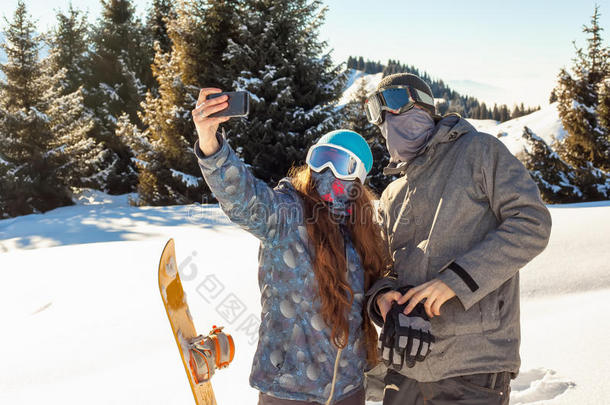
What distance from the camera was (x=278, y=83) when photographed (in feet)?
36.1

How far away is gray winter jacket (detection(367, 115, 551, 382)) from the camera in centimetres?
151

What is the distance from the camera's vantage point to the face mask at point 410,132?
6.14 feet

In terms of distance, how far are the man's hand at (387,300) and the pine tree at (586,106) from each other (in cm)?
1784

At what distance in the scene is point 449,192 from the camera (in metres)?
1.67

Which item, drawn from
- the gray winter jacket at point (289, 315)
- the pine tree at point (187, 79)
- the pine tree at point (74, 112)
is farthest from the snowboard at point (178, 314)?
the pine tree at point (74, 112)

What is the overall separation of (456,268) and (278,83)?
1015 centimetres

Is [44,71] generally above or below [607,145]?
above

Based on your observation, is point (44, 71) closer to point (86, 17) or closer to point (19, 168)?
point (19, 168)

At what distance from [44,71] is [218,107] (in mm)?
16771

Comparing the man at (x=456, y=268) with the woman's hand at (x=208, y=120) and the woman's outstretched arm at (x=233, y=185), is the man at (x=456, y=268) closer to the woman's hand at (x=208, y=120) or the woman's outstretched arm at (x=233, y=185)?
the woman's outstretched arm at (x=233, y=185)

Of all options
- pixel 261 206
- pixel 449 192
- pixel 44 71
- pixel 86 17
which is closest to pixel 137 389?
pixel 261 206

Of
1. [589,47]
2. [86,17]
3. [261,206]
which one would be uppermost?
[86,17]

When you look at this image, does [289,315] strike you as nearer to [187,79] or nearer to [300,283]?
[300,283]

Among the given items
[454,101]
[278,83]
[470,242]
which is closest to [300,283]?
[470,242]
